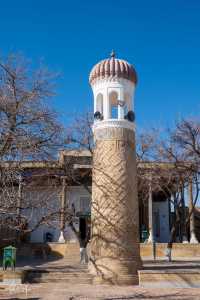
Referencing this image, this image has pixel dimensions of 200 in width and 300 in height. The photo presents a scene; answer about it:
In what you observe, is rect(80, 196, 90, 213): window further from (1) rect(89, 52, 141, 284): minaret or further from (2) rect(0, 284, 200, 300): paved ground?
(2) rect(0, 284, 200, 300): paved ground

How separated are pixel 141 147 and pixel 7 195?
50.8 feet

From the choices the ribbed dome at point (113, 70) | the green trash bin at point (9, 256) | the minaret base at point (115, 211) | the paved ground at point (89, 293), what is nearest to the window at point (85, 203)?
the green trash bin at point (9, 256)

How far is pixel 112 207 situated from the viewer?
47.0ft

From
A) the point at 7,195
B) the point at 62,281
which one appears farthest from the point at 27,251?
the point at 7,195

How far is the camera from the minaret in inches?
555

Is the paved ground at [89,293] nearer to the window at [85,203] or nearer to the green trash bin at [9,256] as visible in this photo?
the green trash bin at [9,256]

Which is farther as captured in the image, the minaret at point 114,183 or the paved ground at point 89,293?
the minaret at point 114,183

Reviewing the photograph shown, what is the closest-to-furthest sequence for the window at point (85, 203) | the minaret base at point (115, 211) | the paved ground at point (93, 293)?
the paved ground at point (93, 293), the minaret base at point (115, 211), the window at point (85, 203)

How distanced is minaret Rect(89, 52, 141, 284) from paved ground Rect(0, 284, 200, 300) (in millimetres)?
1033

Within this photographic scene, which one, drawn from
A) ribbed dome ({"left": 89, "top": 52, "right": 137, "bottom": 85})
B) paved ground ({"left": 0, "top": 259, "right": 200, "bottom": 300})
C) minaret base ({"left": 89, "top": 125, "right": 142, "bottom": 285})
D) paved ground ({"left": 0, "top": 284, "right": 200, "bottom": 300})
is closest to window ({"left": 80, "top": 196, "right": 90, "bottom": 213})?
minaret base ({"left": 89, "top": 125, "right": 142, "bottom": 285})

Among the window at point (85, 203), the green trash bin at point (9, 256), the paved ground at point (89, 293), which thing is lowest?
the paved ground at point (89, 293)

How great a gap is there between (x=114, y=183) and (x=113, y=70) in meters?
4.19

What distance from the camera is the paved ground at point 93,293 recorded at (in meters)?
11.2

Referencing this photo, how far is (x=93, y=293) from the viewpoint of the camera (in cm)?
1196
